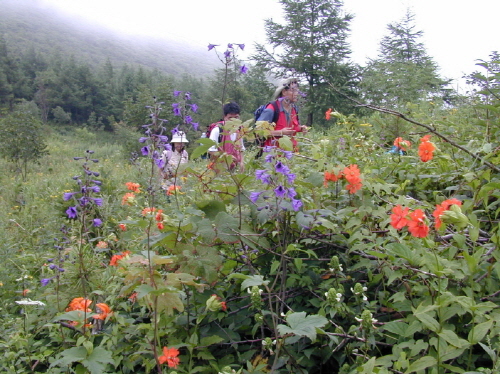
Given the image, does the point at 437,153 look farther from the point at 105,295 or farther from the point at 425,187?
the point at 105,295

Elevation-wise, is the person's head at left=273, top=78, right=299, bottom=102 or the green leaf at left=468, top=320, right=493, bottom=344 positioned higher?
the person's head at left=273, top=78, right=299, bottom=102

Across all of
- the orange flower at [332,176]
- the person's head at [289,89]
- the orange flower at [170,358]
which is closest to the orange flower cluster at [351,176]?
the orange flower at [332,176]

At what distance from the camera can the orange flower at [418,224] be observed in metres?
1.13

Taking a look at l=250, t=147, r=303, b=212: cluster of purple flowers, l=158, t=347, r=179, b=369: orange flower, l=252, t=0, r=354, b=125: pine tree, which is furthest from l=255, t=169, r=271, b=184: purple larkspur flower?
l=252, t=0, r=354, b=125: pine tree

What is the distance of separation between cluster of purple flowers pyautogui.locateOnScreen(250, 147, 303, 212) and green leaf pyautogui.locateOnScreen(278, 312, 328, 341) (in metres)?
0.41

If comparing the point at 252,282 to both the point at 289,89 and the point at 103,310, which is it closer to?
the point at 103,310

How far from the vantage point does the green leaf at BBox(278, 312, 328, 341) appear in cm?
104

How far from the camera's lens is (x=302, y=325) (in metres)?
1.10

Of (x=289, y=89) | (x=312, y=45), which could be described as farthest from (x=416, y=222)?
(x=312, y=45)

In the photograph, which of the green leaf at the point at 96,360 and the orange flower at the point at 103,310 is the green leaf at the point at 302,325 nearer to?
the green leaf at the point at 96,360

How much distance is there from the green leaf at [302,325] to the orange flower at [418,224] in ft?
1.30

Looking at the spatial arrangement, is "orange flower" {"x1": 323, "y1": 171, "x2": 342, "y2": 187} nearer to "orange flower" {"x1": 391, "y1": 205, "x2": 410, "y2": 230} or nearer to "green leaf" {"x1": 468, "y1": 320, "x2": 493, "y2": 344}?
"orange flower" {"x1": 391, "y1": 205, "x2": 410, "y2": 230}

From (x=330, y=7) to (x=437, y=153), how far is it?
26.5m

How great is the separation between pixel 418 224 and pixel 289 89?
304 cm
